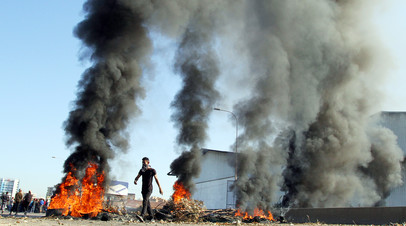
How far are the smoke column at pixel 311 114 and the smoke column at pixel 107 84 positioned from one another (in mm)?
7446

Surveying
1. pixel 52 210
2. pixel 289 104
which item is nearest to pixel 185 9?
pixel 289 104

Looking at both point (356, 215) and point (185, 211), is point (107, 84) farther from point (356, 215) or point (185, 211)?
point (356, 215)

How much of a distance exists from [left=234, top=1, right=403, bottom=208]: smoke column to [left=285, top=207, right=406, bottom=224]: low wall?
2941 millimetres

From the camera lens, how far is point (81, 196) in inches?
569

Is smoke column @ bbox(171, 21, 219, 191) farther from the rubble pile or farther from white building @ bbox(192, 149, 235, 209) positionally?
white building @ bbox(192, 149, 235, 209)

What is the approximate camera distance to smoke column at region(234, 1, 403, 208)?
861 inches

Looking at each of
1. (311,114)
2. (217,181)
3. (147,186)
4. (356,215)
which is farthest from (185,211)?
(217,181)

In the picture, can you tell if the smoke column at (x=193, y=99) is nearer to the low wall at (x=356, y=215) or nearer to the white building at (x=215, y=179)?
the low wall at (x=356, y=215)

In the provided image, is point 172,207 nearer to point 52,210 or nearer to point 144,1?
point 52,210

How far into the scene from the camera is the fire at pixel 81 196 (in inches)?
543

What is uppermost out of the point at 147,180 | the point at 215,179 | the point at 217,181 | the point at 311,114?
the point at 311,114

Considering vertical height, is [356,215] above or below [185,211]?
above

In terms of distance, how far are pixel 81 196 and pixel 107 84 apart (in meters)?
4.83

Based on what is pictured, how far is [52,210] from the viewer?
13.7 m
